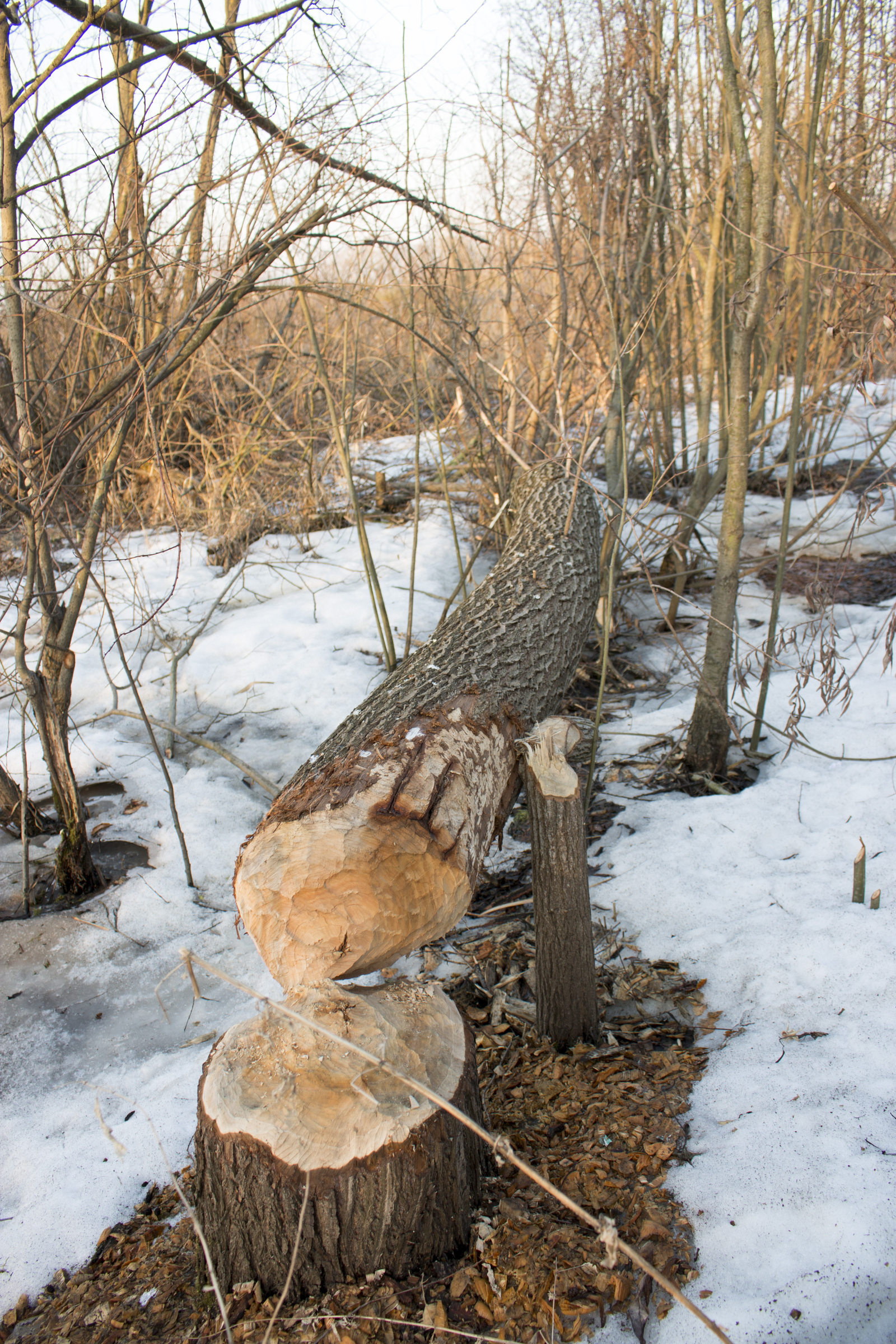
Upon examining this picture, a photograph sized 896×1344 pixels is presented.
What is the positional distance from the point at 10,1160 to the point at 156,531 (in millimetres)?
4343

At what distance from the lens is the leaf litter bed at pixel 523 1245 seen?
1.15m

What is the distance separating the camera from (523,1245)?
1254 mm

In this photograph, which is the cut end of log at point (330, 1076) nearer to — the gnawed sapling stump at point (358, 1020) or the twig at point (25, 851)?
the gnawed sapling stump at point (358, 1020)

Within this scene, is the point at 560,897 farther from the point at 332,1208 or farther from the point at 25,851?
the point at 25,851

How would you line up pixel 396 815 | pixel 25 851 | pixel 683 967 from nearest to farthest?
pixel 396 815 < pixel 683 967 < pixel 25 851

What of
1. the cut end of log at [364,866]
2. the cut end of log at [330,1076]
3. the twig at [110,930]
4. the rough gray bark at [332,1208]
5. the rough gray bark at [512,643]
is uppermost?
the rough gray bark at [512,643]

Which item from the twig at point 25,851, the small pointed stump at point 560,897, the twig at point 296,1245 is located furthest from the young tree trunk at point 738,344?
the twig at point 25,851

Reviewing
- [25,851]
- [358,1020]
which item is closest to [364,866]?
[358,1020]

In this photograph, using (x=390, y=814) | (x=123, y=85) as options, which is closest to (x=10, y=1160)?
(x=390, y=814)

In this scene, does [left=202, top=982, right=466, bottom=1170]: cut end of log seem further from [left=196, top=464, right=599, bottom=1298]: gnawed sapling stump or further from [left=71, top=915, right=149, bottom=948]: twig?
[left=71, top=915, right=149, bottom=948]: twig

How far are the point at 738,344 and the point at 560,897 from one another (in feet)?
5.95

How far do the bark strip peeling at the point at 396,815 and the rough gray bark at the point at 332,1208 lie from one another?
30 centimetres

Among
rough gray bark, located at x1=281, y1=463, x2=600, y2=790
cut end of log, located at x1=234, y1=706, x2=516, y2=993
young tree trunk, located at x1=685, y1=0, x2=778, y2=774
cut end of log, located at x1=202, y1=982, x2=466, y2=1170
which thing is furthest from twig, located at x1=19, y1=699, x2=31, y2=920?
young tree trunk, located at x1=685, y1=0, x2=778, y2=774

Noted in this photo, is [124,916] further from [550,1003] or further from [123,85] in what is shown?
[123,85]
